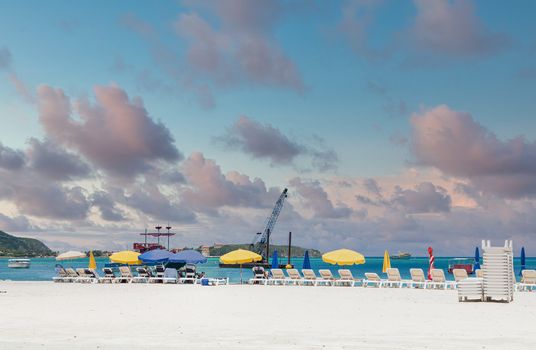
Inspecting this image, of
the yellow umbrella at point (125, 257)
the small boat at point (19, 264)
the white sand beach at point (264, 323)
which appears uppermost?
the yellow umbrella at point (125, 257)

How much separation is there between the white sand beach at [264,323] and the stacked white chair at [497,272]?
0.59 meters

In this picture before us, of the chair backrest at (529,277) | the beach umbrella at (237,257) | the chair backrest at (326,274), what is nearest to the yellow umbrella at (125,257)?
the beach umbrella at (237,257)

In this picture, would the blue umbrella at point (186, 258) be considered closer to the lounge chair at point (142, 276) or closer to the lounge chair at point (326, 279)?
the lounge chair at point (142, 276)

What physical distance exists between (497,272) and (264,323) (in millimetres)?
9479

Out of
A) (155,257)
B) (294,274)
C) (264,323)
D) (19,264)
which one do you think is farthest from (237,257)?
(19,264)

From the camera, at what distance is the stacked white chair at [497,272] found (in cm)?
2114

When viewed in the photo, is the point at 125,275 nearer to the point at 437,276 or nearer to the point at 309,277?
the point at 309,277

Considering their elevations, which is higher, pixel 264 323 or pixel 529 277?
pixel 529 277

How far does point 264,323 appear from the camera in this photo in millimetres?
14977

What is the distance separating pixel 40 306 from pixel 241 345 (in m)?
10.6

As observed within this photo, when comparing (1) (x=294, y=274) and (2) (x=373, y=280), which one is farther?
(1) (x=294, y=274)

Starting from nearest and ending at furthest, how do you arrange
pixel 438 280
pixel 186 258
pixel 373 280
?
pixel 438 280 → pixel 373 280 → pixel 186 258

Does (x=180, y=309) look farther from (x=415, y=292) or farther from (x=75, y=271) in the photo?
(x=75, y=271)

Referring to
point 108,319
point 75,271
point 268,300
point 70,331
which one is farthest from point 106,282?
point 70,331
